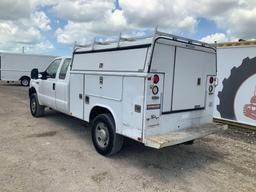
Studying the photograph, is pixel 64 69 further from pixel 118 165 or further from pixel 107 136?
pixel 118 165

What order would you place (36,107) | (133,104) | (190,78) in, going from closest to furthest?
(133,104), (190,78), (36,107)

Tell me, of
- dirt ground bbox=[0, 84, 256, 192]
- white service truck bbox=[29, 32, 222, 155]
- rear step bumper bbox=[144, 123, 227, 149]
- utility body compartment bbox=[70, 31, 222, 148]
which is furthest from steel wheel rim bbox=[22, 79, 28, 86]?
rear step bumper bbox=[144, 123, 227, 149]

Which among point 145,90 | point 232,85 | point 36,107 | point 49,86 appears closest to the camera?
point 145,90

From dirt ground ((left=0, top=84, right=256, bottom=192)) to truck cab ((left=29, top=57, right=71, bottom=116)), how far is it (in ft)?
2.83

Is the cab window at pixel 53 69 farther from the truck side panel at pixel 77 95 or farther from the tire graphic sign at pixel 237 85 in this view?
the tire graphic sign at pixel 237 85

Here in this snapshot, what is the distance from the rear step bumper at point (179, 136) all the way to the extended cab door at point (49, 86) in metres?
4.18

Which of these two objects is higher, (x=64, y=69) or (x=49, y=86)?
(x=64, y=69)

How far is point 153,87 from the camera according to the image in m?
4.59

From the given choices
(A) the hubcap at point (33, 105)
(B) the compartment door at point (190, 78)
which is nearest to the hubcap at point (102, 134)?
(B) the compartment door at point (190, 78)

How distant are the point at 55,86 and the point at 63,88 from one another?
1.97 ft

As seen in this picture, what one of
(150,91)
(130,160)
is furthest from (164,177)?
(150,91)

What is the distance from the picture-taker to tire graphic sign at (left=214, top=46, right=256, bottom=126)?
841cm

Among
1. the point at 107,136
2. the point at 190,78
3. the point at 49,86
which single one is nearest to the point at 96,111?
the point at 107,136

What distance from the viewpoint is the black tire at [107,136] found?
5.38m
